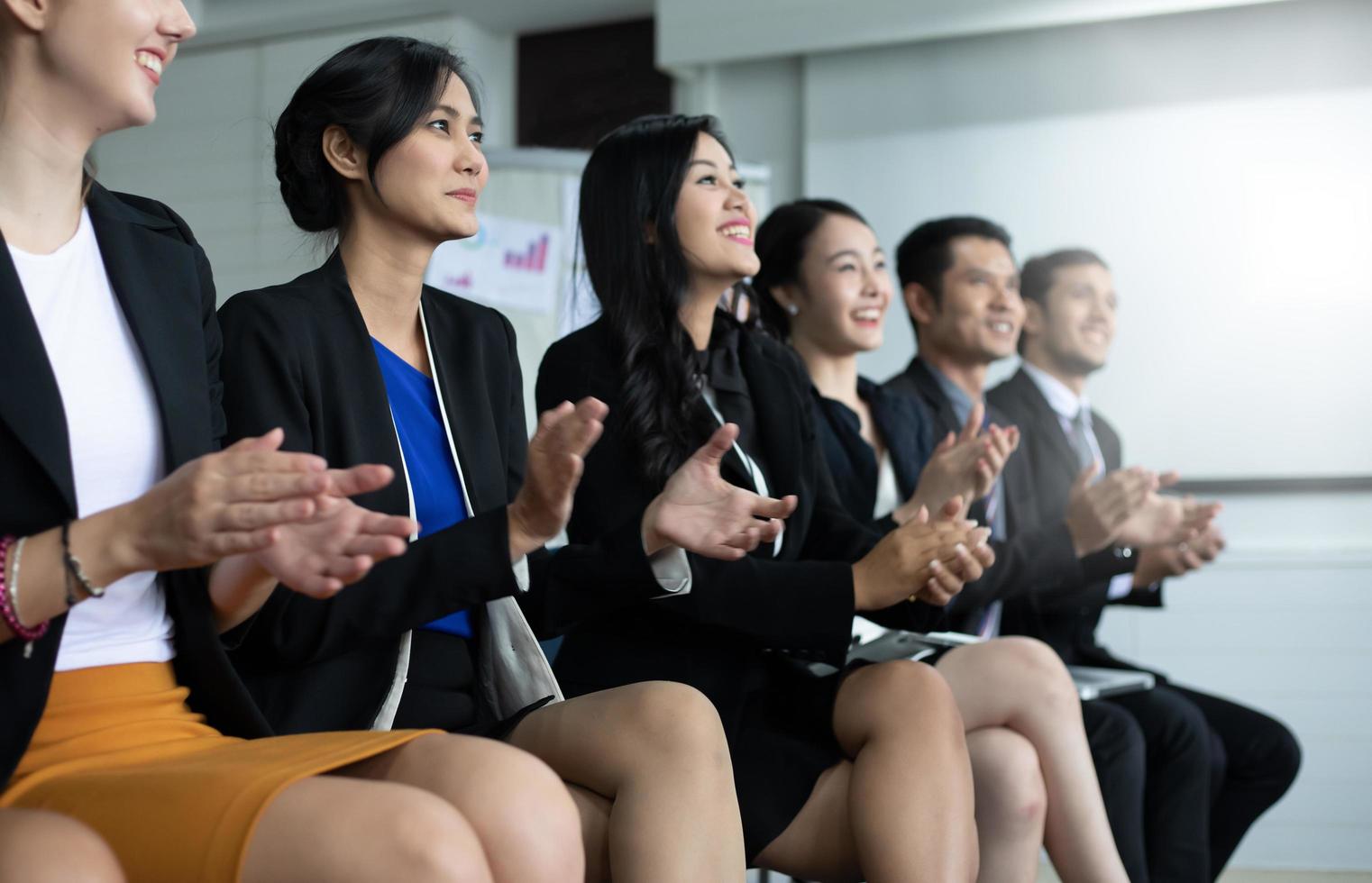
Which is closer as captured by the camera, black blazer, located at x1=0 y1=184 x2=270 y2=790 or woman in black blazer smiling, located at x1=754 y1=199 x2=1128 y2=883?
black blazer, located at x1=0 y1=184 x2=270 y2=790

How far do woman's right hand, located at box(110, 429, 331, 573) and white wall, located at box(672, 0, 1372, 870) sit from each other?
365 centimetres

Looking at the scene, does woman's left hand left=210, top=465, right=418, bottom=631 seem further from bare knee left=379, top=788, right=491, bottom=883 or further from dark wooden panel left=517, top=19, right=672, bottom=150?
dark wooden panel left=517, top=19, right=672, bottom=150

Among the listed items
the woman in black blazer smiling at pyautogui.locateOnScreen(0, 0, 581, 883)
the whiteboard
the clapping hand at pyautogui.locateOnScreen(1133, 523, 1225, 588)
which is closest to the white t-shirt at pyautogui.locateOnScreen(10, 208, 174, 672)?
the woman in black blazer smiling at pyautogui.locateOnScreen(0, 0, 581, 883)

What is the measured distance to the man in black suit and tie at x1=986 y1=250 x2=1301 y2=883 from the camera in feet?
8.02

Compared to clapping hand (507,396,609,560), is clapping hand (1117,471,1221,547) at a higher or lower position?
lower

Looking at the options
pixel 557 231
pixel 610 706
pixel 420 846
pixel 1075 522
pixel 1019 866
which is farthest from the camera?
pixel 557 231

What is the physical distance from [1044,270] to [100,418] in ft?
9.25

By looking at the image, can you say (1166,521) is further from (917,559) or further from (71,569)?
(71,569)

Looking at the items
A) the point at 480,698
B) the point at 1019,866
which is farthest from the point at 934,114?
the point at 480,698

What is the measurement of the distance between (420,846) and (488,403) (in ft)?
2.26

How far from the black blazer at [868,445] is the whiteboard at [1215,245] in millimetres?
1698

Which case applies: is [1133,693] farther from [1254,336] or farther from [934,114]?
[934,114]

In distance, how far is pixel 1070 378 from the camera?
3.22m

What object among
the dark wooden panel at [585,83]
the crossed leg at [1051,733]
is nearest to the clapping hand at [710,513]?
the crossed leg at [1051,733]
